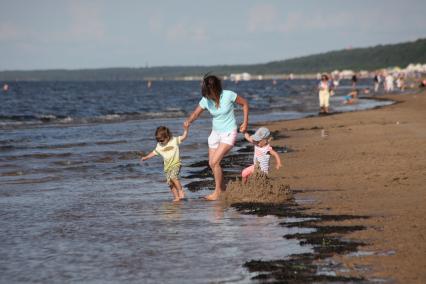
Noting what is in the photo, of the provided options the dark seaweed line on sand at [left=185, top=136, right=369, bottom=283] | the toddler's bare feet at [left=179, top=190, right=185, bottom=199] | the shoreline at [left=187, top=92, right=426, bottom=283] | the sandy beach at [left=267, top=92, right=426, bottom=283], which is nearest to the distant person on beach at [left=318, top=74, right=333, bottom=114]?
the sandy beach at [left=267, top=92, right=426, bottom=283]

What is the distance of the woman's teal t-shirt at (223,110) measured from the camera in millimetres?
11023

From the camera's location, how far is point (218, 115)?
11.1 metres

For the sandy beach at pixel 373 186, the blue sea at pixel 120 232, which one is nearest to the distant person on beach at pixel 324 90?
the sandy beach at pixel 373 186

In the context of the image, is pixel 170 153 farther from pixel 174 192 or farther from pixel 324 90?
pixel 324 90

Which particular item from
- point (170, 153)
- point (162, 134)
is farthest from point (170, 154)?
point (162, 134)

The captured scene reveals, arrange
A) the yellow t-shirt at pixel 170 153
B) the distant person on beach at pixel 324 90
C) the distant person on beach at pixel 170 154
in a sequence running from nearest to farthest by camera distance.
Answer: the distant person on beach at pixel 170 154, the yellow t-shirt at pixel 170 153, the distant person on beach at pixel 324 90

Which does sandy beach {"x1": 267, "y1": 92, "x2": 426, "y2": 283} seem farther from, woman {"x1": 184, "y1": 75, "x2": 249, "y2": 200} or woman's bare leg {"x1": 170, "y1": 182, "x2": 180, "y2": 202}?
woman's bare leg {"x1": 170, "y1": 182, "x2": 180, "y2": 202}

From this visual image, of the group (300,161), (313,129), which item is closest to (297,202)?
(300,161)

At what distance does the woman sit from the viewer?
10.9m

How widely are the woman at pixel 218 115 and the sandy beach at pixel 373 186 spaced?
126 centimetres

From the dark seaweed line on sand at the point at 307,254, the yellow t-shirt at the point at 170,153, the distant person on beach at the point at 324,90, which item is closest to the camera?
the dark seaweed line on sand at the point at 307,254

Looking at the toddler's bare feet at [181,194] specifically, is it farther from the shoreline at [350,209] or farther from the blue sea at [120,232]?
the shoreline at [350,209]

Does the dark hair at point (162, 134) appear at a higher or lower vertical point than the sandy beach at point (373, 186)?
higher

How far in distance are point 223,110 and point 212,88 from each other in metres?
0.39
